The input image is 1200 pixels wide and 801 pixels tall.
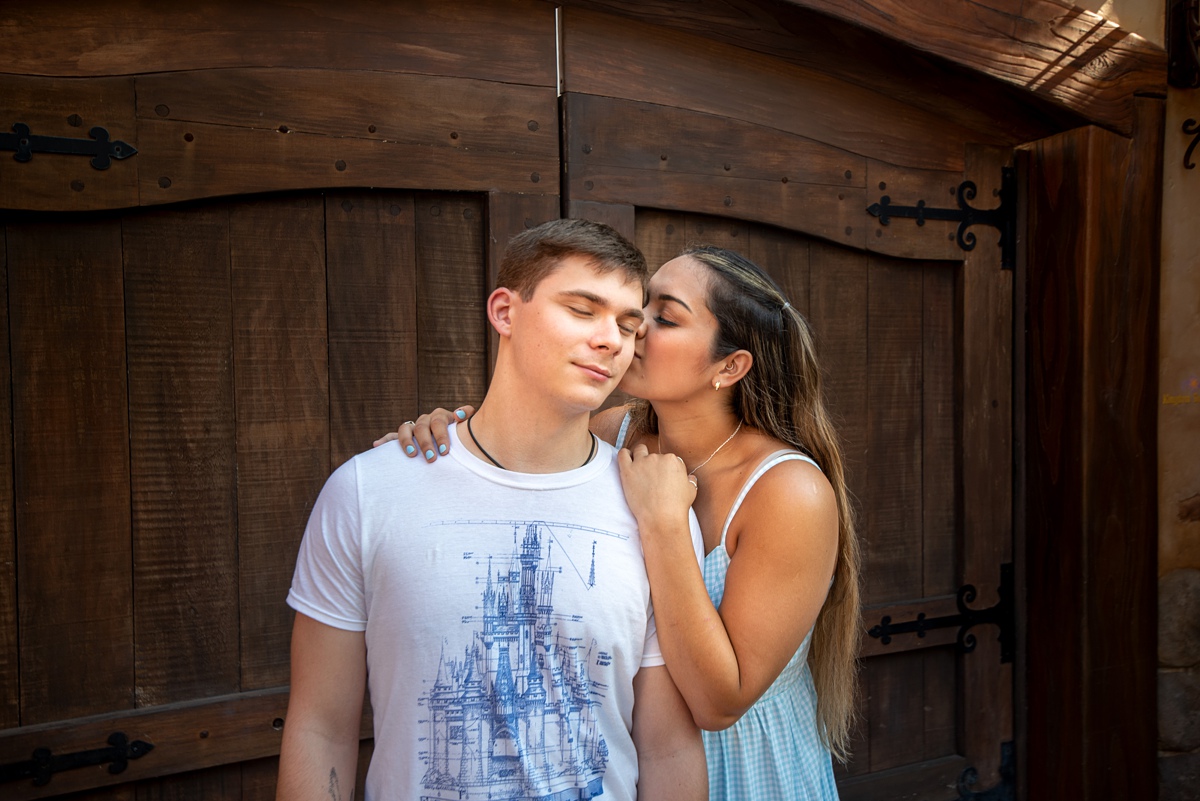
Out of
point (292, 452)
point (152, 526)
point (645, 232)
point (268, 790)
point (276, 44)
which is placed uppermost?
point (276, 44)

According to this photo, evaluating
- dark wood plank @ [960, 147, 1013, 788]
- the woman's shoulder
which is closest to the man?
the woman's shoulder

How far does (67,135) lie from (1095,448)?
105 inches

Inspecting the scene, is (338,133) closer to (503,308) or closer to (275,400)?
(275,400)

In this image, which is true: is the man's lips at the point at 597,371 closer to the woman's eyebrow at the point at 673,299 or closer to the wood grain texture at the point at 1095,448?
the woman's eyebrow at the point at 673,299

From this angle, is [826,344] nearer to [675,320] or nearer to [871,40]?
[871,40]

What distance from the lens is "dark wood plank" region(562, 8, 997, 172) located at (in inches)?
85.7

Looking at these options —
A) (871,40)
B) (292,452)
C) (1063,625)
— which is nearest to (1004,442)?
(1063,625)

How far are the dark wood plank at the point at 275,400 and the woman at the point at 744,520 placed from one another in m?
0.58

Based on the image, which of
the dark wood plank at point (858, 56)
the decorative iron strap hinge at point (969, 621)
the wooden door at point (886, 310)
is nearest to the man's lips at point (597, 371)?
the wooden door at point (886, 310)

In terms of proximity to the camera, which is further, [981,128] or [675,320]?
[981,128]

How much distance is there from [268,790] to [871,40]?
7.61ft

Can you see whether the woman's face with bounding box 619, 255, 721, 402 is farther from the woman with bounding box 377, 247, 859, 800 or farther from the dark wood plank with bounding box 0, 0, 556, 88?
the dark wood plank with bounding box 0, 0, 556, 88

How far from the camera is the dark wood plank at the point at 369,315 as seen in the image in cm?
197

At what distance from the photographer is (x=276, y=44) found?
186 centimetres
